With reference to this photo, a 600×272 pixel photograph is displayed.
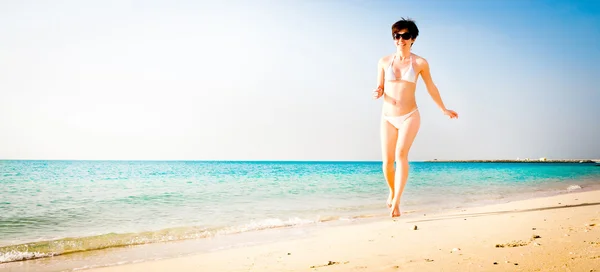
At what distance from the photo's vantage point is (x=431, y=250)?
7570 mm

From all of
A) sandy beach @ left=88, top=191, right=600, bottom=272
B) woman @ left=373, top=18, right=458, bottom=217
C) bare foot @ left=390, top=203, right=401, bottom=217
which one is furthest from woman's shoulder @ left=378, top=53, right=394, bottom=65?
sandy beach @ left=88, top=191, right=600, bottom=272

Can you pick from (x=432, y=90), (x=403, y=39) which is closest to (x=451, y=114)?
(x=432, y=90)

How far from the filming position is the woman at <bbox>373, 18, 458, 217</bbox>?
2443 mm

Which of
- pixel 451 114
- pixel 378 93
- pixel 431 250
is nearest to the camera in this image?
pixel 378 93

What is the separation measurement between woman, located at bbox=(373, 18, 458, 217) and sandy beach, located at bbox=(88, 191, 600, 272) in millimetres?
3811

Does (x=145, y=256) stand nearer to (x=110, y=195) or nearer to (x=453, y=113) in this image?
(x=453, y=113)

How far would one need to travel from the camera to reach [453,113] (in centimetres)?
279

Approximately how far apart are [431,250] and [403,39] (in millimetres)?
6001

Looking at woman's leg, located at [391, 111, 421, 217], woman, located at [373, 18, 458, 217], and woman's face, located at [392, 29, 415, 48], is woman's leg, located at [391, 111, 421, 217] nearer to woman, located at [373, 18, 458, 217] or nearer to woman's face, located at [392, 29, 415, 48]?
woman, located at [373, 18, 458, 217]

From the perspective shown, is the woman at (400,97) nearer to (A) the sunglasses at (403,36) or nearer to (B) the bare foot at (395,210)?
(A) the sunglasses at (403,36)

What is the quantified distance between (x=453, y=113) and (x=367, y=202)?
17225 millimetres

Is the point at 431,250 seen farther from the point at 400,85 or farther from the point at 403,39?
the point at 403,39

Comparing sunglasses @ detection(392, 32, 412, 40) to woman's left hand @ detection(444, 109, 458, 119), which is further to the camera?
woman's left hand @ detection(444, 109, 458, 119)

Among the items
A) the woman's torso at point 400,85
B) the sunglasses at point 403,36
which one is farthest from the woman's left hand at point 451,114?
the sunglasses at point 403,36
